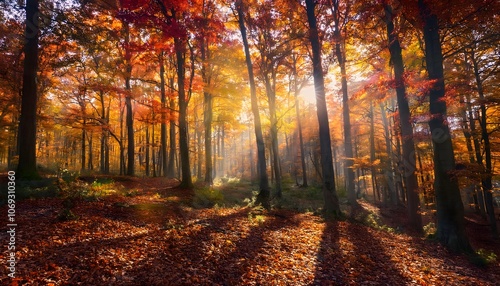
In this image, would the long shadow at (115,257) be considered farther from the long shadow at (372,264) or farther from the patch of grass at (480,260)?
the patch of grass at (480,260)

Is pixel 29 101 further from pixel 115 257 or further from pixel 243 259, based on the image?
pixel 243 259

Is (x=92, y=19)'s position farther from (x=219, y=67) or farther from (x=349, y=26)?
(x=349, y=26)

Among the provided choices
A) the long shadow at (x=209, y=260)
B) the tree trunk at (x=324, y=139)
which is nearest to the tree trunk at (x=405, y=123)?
the tree trunk at (x=324, y=139)

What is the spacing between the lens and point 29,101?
411 inches

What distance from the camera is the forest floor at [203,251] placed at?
4.03m

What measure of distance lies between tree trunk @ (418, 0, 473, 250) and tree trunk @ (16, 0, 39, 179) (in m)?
15.5

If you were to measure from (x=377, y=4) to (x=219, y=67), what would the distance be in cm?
1130

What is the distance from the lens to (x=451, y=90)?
8195mm

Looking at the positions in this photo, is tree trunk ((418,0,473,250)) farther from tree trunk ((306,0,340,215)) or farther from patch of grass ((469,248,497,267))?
tree trunk ((306,0,340,215))

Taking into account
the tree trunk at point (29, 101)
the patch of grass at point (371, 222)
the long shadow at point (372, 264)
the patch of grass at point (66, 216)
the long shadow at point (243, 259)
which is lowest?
the patch of grass at point (371, 222)

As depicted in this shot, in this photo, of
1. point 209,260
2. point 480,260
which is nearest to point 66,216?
point 209,260

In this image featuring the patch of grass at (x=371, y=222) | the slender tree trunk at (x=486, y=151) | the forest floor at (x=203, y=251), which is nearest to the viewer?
the forest floor at (x=203, y=251)

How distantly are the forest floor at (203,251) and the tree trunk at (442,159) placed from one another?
2.25 ft

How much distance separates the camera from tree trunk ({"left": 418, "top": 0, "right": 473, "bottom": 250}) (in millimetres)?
8117
